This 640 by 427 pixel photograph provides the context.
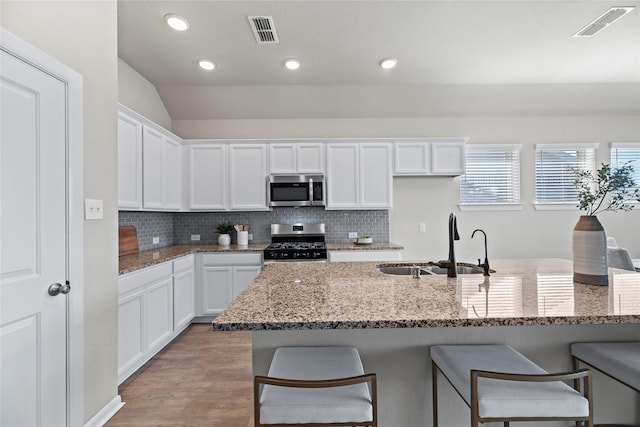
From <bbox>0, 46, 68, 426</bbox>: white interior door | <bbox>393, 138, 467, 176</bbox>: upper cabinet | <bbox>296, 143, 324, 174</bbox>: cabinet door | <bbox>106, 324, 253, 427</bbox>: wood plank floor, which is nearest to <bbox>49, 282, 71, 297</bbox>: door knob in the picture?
<bbox>0, 46, 68, 426</bbox>: white interior door

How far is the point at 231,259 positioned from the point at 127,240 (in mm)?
1113

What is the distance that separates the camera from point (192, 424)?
6.50ft

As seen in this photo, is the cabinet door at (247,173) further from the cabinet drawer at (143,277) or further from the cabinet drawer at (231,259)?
the cabinet drawer at (143,277)

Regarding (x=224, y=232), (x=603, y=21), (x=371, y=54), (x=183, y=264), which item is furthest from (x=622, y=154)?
(x=183, y=264)

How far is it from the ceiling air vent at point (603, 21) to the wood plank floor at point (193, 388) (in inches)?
174

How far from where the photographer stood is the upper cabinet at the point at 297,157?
4227 millimetres

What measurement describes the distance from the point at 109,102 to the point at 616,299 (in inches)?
117

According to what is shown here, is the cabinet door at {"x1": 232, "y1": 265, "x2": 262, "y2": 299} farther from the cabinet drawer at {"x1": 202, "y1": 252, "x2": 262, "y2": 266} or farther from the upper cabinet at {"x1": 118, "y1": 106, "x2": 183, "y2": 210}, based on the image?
the upper cabinet at {"x1": 118, "y1": 106, "x2": 183, "y2": 210}

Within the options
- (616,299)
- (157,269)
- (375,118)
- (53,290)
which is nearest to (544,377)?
(616,299)

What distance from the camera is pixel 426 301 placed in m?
1.33

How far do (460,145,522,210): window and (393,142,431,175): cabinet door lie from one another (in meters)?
0.81

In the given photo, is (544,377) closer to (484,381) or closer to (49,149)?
(484,381)

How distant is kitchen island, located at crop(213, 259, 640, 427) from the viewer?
1.20m

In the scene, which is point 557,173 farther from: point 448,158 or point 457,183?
point 448,158
